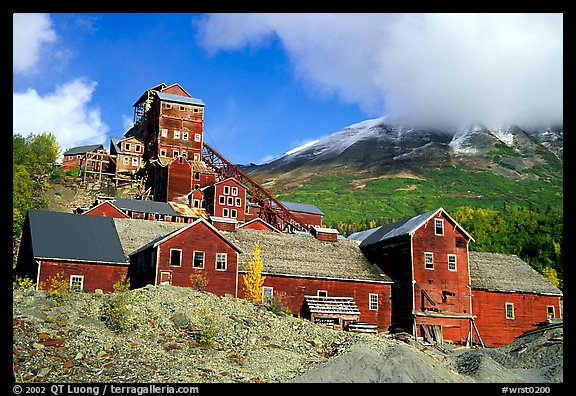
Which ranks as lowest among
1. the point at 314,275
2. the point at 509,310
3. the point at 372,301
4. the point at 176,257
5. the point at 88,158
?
the point at 509,310

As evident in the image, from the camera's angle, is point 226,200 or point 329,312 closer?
point 329,312

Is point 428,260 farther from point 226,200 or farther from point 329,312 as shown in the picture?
point 226,200

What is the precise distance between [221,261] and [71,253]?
9.37 m

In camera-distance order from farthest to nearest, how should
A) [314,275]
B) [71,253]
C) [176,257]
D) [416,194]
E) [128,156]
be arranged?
1. [416,194]
2. [128,156]
3. [314,275]
4. [71,253]
5. [176,257]

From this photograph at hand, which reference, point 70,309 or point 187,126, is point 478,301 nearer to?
point 70,309

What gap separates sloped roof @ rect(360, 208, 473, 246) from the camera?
42906 millimetres

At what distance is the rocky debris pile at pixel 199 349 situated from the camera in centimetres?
2044

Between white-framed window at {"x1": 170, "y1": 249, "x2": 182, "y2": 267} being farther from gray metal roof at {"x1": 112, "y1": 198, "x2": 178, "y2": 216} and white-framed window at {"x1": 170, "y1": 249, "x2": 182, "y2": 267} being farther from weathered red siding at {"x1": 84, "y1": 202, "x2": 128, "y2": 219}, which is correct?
gray metal roof at {"x1": 112, "y1": 198, "x2": 178, "y2": 216}

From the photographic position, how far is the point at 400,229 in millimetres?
44406

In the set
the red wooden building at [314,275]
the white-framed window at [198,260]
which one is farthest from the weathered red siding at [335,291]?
the white-framed window at [198,260]

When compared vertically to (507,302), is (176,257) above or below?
above

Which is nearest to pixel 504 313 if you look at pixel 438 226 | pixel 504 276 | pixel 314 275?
pixel 504 276

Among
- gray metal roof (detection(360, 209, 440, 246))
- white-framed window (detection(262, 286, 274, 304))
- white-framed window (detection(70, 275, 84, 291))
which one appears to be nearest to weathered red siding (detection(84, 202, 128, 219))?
white-framed window (detection(70, 275, 84, 291))
